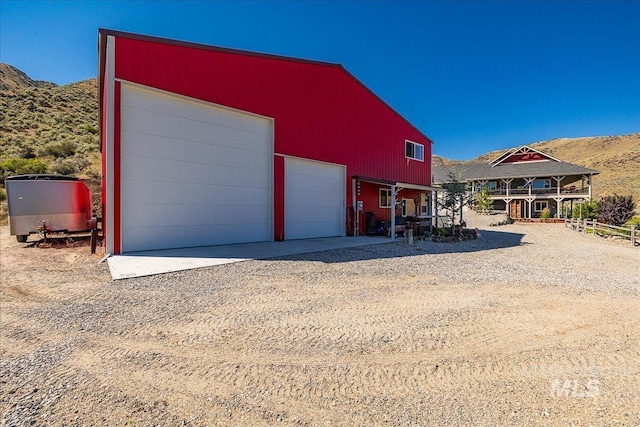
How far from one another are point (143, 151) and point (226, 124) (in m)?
2.72

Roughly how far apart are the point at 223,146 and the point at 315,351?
8.34 m

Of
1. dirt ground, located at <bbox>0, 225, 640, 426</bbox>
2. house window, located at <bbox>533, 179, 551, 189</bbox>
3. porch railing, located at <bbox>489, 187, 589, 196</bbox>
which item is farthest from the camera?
house window, located at <bbox>533, 179, 551, 189</bbox>

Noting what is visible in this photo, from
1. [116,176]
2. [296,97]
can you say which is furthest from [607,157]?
[116,176]

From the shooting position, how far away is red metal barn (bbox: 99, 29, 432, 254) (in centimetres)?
834

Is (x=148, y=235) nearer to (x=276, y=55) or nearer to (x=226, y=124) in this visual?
(x=226, y=124)

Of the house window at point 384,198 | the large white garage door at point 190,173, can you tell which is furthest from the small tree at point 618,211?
the large white garage door at point 190,173

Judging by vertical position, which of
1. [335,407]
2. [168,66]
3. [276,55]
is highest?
[276,55]

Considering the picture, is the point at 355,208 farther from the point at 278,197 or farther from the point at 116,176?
the point at 116,176

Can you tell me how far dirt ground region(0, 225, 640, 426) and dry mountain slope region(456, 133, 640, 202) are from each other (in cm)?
5284

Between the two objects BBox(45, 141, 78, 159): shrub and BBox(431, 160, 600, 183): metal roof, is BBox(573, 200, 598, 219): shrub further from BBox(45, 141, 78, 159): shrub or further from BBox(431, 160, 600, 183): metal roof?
BBox(45, 141, 78, 159): shrub

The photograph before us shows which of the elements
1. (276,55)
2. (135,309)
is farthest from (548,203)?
(135,309)

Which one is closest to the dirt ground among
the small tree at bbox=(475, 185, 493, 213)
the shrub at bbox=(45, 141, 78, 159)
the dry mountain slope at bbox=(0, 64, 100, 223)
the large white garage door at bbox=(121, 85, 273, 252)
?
the large white garage door at bbox=(121, 85, 273, 252)

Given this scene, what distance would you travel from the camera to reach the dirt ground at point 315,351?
241cm

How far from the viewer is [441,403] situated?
98.0 inches
